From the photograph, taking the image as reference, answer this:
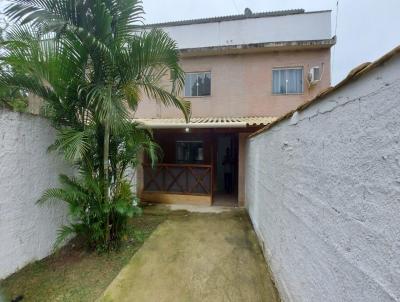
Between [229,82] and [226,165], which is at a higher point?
[229,82]

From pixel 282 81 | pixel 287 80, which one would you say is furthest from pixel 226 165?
pixel 287 80

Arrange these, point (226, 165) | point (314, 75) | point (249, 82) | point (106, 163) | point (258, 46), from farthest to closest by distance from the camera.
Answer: point (226, 165) → point (249, 82) → point (258, 46) → point (314, 75) → point (106, 163)

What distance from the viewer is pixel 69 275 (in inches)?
161

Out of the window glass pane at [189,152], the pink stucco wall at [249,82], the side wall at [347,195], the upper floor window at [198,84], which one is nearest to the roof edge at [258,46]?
the pink stucco wall at [249,82]

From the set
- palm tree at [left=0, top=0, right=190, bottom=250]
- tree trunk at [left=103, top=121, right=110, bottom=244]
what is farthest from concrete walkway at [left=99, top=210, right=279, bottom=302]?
palm tree at [left=0, top=0, right=190, bottom=250]

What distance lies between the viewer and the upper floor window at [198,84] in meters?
10.8

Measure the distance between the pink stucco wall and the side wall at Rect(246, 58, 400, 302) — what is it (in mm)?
7441

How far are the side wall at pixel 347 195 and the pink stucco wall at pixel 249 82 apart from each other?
7.44m

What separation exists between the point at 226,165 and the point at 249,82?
3905 millimetres

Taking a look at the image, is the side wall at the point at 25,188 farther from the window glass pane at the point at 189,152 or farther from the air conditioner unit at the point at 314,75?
the air conditioner unit at the point at 314,75

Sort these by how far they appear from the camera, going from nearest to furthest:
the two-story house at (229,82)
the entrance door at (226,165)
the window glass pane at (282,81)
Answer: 1. the two-story house at (229,82)
2. the window glass pane at (282,81)
3. the entrance door at (226,165)

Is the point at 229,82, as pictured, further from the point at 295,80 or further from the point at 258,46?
the point at 295,80

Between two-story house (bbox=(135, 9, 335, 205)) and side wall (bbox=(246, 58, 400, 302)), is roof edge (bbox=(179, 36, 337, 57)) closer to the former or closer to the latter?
two-story house (bbox=(135, 9, 335, 205))

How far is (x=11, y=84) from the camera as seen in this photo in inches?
165
